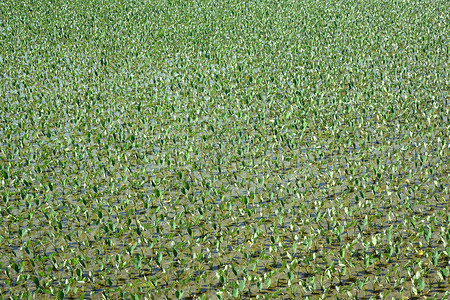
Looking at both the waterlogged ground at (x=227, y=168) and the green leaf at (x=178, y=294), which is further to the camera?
the waterlogged ground at (x=227, y=168)

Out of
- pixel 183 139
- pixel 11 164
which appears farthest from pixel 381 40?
pixel 11 164

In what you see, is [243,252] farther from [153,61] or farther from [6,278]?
[153,61]

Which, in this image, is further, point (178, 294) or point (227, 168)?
point (227, 168)

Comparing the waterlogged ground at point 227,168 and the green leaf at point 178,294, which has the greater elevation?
the waterlogged ground at point 227,168

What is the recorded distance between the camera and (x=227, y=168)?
692cm

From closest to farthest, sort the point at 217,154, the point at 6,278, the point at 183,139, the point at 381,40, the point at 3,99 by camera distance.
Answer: the point at 6,278 → the point at 217,154 → the point at 183,139 → the point at 3,99 → the point at 381,40

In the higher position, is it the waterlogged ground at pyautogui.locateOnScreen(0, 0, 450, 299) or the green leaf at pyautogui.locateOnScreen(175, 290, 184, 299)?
the waterlogged ground at pyautogui.locateOnScreen(0, 0, 450, 299)

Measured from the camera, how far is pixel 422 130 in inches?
310

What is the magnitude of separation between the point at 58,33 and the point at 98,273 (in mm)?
11550

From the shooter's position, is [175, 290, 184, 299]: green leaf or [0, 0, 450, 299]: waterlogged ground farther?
[0, 0, 450, 299]: waterlogged ground

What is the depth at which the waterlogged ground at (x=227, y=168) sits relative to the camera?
4.80m

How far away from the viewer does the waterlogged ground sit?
4801 mm

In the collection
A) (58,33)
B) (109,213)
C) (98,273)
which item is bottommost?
(98,273)

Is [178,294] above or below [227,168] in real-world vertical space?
below
